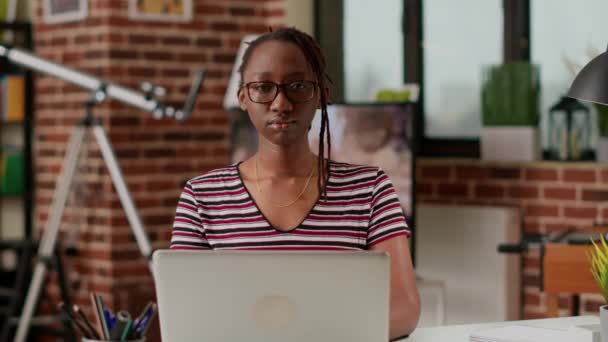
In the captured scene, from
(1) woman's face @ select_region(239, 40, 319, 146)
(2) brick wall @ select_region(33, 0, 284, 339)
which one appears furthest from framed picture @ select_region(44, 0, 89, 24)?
(1) woman's face @ select_region(239, 40, 319, 146)

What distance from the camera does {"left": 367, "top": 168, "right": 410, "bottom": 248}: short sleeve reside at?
2.26 m

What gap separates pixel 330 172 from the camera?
2303 millimetres

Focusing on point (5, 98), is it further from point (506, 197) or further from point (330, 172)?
point (330, 172)

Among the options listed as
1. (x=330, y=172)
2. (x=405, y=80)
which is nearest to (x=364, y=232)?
(x=330, y=172)

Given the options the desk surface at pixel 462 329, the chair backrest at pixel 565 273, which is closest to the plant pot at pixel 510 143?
the chair backrest at pixel 565 273

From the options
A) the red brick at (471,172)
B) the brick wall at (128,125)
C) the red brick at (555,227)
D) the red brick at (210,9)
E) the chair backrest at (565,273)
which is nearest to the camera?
the chair backrest at (565,273)

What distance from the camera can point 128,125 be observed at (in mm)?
5039

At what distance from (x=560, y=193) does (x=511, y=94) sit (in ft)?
1.42

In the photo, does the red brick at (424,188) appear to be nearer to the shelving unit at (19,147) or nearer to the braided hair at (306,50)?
the shelving unit at (19,147)

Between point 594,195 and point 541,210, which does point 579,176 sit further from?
point 541,210

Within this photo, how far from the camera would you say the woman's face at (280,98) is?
7.02 ft

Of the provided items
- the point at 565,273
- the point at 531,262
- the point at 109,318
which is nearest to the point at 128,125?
the point at 531,262

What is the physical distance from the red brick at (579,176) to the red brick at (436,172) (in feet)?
1.75

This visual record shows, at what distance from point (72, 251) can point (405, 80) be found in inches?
65.4
